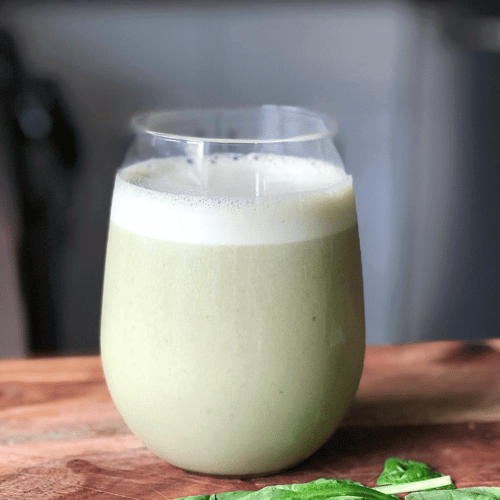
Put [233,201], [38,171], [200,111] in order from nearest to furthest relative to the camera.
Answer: [233,201]
[200,111]
[38,171]

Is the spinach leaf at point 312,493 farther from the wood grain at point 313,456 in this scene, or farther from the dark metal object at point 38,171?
the dark metal object at point 38,171

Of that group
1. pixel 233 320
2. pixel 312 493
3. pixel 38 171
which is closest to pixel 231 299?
pixel 233 320

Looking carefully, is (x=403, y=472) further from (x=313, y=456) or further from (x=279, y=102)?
(x=279, y=102)

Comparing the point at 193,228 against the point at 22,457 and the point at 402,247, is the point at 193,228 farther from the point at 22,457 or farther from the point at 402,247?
the point at 402,247

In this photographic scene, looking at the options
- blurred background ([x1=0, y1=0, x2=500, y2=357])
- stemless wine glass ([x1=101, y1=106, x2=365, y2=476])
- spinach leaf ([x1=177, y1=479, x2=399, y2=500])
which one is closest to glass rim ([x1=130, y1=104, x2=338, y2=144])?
stemless wine glass ([x1=101, y1=106, x2=365, y2=476])

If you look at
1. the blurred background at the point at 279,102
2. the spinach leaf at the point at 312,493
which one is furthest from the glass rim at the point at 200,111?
the blurred background at the point at 279,102

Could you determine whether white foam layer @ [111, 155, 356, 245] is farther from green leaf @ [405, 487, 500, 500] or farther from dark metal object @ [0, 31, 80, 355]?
dark metal object @ [0, 31, 80, 355]
